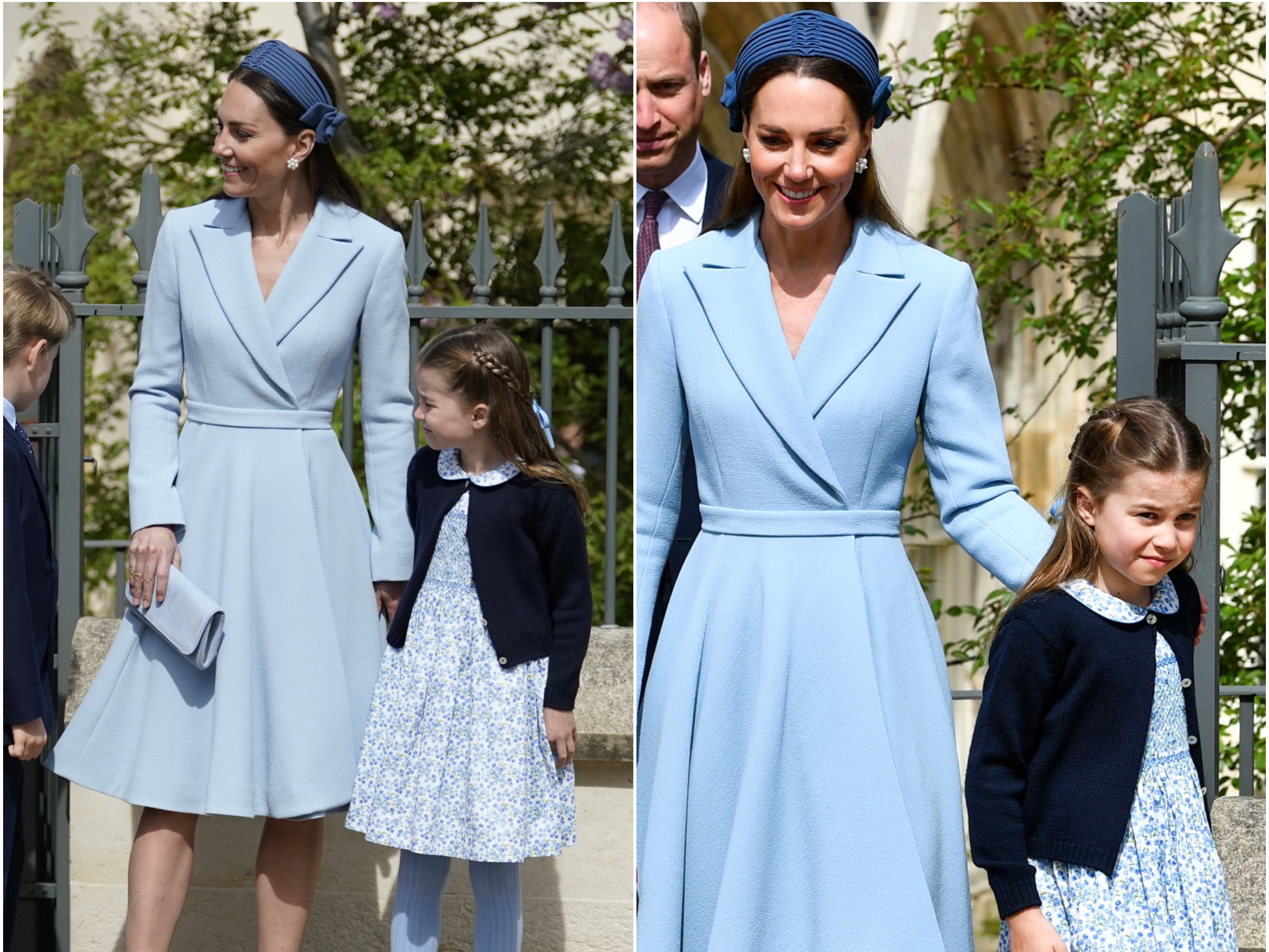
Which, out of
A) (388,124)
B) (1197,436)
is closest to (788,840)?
(1197,436)

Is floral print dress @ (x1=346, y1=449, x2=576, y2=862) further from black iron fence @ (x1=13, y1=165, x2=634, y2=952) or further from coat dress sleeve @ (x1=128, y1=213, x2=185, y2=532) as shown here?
black iron fence @ (x1=13, y1=165, x2=634, y2=952)

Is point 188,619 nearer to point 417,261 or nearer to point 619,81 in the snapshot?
point 417,261

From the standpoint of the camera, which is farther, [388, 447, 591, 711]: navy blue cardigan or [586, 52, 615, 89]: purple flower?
[586, 52, 615, 89]: purple flower

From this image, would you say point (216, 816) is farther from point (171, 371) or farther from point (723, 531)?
point (723, 531)

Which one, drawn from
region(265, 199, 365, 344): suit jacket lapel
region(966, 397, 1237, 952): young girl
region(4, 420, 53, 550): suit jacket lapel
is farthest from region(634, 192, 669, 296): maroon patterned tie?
region(4, 420, 53, 550): suit jacket lapel

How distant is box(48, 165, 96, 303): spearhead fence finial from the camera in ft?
11.8

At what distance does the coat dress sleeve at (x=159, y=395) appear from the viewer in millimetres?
3004

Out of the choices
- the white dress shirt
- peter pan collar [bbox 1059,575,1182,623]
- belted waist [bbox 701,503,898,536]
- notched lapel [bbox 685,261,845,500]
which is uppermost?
the white dress shirt

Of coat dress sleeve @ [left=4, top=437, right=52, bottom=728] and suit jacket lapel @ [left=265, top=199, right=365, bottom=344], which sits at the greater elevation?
suit jacket lapel @ [left=265, top=199, right=365, bottom=344]

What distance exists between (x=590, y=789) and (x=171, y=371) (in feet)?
4.65

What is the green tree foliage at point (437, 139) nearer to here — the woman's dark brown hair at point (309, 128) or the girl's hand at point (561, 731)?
the woman's dark brown hair at point (309, 128)

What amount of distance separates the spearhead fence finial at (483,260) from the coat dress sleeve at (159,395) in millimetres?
746

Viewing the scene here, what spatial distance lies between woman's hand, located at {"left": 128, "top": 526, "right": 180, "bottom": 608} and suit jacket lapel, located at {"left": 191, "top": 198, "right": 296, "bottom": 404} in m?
0.37

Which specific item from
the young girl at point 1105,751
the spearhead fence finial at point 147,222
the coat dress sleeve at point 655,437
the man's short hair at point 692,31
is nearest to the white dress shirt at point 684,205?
the man's short hair at point 692,31
